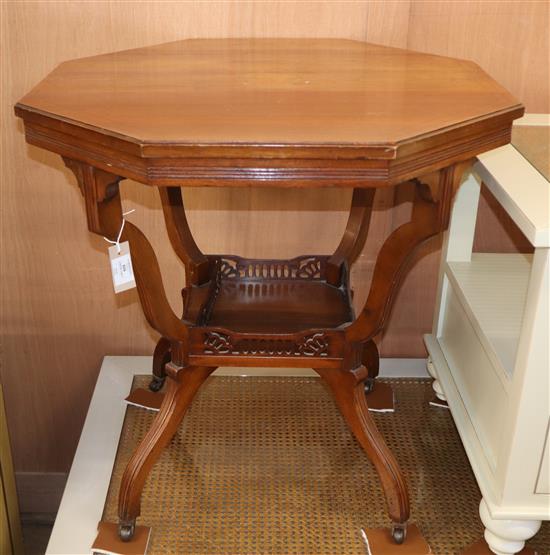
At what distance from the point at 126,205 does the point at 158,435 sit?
0.58m

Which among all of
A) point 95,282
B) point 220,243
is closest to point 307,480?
point 220,243

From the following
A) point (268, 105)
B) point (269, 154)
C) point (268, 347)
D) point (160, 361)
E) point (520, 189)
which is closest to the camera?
point (269, 154)

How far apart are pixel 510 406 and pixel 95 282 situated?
931 mm

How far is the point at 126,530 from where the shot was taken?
4.02ft

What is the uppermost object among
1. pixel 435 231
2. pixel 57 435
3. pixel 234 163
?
pixel 234 163

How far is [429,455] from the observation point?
1.45 meters

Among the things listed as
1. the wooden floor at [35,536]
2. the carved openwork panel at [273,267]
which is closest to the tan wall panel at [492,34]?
the carved openwork panel at [273,267]

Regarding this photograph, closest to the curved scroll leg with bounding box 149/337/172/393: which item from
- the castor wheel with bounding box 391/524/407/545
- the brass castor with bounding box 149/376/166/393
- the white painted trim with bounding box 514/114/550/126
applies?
the brass castor with bounding box 149/376/166/393

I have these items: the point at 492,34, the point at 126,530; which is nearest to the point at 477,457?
the point at 126,530

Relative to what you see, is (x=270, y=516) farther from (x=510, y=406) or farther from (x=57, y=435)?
(x=57, y=435)

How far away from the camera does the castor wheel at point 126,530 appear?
1226mm

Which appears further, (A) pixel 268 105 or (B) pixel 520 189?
(B) pixel 520 189

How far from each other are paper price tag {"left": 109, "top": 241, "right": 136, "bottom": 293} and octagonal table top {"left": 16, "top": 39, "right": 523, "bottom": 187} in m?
0.17

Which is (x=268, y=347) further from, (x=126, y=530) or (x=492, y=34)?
(x=492, y=34)
